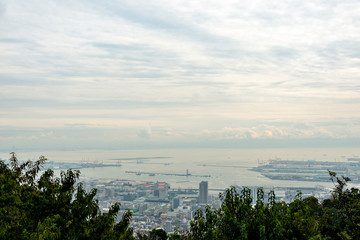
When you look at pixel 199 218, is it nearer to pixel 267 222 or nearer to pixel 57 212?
pixel 267 222

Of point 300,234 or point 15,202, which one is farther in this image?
point 15,202

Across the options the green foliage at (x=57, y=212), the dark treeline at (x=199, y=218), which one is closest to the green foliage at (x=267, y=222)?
the dark treeline at (x=199, y=218)

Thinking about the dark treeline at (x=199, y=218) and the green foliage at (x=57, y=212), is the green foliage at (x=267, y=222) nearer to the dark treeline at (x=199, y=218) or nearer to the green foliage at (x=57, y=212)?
the dark treeline at (x=199, y=218)

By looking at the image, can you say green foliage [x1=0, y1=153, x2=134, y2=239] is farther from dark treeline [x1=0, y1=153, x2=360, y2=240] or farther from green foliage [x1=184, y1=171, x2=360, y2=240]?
green foliage [x1=184, y1=171, x2=360, y2=240]

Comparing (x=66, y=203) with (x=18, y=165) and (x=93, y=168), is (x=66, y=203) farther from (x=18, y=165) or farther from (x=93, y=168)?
(x=93, y=168)

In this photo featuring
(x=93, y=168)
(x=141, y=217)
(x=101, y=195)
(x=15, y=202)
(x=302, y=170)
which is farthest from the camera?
(x=93, y=168)

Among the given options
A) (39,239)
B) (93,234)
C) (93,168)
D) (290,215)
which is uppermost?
(290,215)

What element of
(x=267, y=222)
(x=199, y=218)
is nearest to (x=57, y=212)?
(x=199, y=218)

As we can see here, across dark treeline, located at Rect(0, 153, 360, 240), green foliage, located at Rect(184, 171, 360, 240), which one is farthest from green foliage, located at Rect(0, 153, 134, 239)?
green foliage, located at Rect(184, 171, 360, 240)

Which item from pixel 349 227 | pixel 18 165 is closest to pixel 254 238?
pixel 349 227
